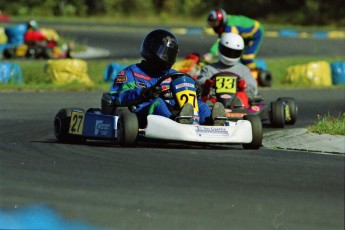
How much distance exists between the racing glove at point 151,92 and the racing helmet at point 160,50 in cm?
50

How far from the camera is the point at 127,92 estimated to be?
10.8 metres

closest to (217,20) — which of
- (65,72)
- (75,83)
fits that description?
(75,83)

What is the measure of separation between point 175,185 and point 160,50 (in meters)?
3.13

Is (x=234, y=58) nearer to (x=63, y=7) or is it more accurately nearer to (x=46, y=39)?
(x=46, y=39)

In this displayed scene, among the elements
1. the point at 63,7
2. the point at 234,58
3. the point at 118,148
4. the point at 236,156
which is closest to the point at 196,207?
the point at 236,156

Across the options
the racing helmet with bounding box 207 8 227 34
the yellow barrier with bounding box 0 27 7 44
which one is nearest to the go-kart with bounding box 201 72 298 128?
the racing helmet with bounding box 207 8 227 34

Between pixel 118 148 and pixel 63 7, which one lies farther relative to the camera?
pixel 63 7

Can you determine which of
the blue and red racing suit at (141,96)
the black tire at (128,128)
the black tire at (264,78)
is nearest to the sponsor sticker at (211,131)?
the blue and red racing suit at (141,96)

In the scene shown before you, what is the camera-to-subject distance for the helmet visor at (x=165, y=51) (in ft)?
35.9

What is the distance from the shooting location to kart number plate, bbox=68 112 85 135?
10.8m

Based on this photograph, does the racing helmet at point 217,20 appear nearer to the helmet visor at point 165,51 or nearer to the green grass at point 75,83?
the green grass at point 75,83

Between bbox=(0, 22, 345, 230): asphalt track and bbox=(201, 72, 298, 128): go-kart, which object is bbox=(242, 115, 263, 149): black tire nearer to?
bbox=(0, 22, 345, 230): asphalt track

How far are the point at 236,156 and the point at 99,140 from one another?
2.25 metres

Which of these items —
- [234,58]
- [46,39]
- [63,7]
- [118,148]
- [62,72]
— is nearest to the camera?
[118,148]
